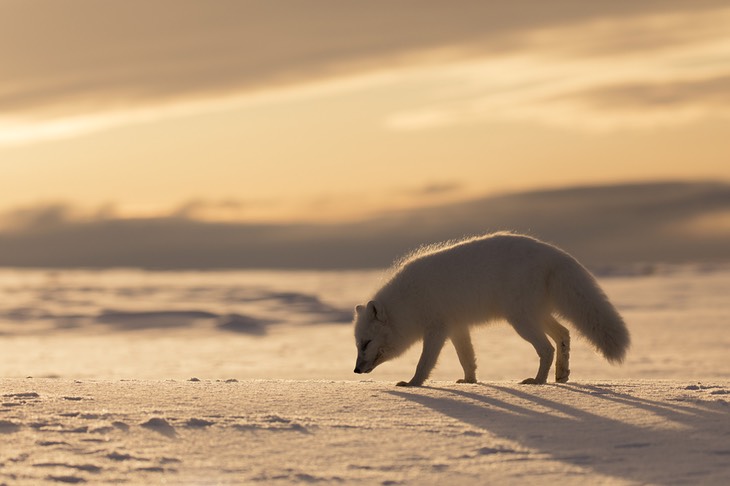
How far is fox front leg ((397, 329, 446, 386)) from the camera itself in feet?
29.5

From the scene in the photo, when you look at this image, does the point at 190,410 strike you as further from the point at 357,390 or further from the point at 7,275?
the point at 7,275

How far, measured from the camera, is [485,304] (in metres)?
9.10

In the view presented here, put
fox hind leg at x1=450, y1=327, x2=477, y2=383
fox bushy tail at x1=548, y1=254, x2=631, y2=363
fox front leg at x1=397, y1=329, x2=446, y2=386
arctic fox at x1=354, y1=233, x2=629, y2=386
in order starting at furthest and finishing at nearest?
fox hind leg at x1=450, y1=327, x2=477, y2=383 → fox front leg at x1=397, y1=329, x2=446, y2=386 → arctic fox at x1=354, y1=233, x2=629, y2=386 → fox bushy tail at x1=548, y1=254, x2=631, y2=363

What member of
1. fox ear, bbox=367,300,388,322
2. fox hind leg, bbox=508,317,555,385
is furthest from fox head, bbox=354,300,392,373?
fox hind leg, bbox=508,317,555,385

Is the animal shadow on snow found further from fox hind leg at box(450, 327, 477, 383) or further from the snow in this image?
fox hind leg at box(450, 327, 477, 383)

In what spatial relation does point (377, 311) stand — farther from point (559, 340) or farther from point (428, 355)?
point (559, 340)

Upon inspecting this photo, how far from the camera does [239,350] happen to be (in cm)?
2833

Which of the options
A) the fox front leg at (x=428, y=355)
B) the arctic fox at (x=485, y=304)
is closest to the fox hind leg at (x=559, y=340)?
the arctic fox at (x=485, y=304)

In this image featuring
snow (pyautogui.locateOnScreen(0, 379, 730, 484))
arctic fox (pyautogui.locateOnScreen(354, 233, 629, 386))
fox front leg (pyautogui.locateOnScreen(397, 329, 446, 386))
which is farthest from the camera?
fox front leg (pyautogui.locateOnScreen(397, 329, 446, 386))

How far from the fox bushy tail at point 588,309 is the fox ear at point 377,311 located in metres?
1.60

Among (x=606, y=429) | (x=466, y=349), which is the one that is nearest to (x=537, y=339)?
(x=466, y=349)

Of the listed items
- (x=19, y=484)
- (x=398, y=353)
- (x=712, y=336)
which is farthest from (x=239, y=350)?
(x=19, y=484)

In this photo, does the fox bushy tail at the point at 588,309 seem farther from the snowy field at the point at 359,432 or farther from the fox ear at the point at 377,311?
the fox ear at the point at 377,311

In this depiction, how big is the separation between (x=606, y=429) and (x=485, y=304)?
2671 mm
